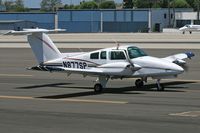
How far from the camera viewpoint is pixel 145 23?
141m

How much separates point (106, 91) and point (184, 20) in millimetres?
145587

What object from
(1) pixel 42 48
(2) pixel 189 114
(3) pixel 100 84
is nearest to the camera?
(2) pixel 189 114

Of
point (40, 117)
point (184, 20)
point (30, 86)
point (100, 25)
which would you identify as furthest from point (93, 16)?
point (40, 117)

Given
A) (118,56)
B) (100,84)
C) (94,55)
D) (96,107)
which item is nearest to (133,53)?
(118,56)

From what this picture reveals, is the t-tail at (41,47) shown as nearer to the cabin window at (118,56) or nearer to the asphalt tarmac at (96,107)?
the asphalt tarmac at (96,107)

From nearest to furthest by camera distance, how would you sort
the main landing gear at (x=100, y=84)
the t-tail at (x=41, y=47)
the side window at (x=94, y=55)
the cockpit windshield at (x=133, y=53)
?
the main landing gear at (x=100, y=84) → the cockpit windshield at (x=133, y=53) → the side window at (x=94, y=55) → the t-tail at (x=41, y=47)

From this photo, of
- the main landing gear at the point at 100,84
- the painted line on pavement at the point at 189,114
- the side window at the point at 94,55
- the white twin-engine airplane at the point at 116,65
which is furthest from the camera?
the side window at the point at 94,55

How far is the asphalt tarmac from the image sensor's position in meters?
14.6

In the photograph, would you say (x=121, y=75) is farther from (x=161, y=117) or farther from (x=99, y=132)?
(x=99, y=132)

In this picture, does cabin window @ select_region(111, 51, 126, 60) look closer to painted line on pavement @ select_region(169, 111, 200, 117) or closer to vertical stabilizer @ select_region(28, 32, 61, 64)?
vertical stabilizer @ select_region(28, 32, 61, 64)

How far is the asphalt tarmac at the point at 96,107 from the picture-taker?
14.6 metres

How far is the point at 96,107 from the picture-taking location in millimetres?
18719

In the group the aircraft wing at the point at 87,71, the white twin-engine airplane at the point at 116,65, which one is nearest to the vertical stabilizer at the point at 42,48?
the white twin-engine airplane at the point at 116,65

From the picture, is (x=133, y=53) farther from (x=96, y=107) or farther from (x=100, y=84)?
(x=96, y=107)
